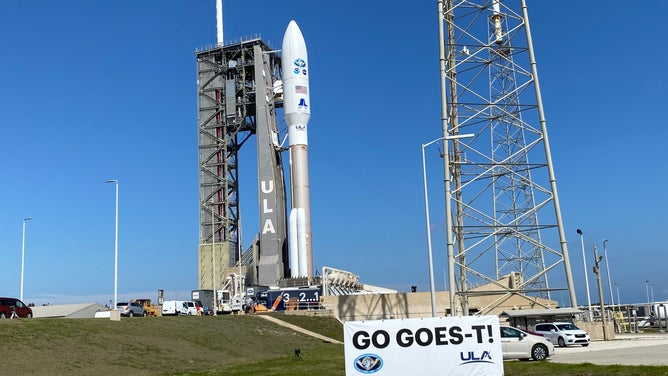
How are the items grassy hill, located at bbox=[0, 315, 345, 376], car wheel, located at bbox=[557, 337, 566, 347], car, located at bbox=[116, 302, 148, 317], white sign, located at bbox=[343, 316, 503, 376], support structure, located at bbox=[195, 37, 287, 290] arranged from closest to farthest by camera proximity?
white sign, located at bbox=[343, 316, 503, 376], grassy hill, located at bbox=[0, 315, 345, 376], car wheel, located at bbox=[557, 337, 566, 347], car, located at bbox=[116, 302, 148, 317], support structure, located at bbox=[195, 37, 287, 290]

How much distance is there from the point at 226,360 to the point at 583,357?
16736mm

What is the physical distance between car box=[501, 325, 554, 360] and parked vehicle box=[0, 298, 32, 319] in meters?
32.4

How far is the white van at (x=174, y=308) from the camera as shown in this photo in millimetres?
63469

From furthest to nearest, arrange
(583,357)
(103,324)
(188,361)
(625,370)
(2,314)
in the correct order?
(2,314), (103,324), (188,361), (583,357), (625,370)

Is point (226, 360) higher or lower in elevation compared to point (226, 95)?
lower

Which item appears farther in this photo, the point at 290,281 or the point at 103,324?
the point at 290,281

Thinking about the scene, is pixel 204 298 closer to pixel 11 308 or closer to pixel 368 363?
pixel 11 308

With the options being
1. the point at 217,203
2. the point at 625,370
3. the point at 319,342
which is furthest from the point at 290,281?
the point at 625,370

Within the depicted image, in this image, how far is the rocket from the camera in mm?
74375

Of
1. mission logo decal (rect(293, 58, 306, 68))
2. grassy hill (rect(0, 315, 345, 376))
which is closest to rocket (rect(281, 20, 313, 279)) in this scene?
mission logo decal (rect(293, 58, 306, 68))

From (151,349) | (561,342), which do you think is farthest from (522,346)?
(151,349)

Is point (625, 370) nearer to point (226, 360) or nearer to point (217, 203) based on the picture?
point (226, 360)

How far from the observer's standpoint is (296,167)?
250 feet

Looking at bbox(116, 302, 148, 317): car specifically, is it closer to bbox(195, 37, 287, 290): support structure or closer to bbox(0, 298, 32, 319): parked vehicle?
bbox(0, 298, 32, 319): parked vehicle
